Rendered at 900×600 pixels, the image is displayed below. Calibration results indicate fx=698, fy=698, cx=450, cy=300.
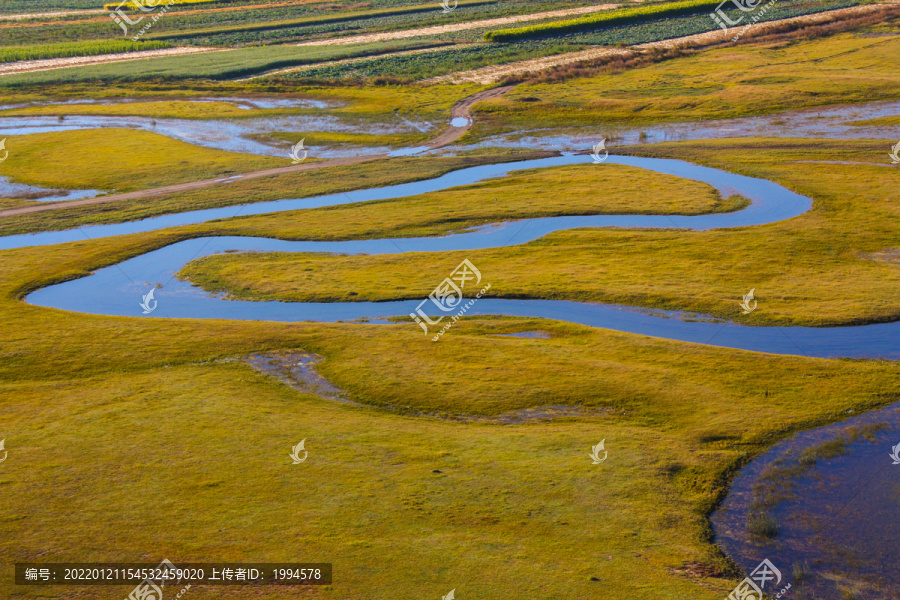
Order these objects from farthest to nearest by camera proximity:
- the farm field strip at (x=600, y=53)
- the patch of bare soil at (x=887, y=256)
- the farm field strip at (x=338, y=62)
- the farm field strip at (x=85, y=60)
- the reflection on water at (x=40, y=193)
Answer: the farm field strip at (x=85, y=60) → the farm field strip at (x=338, y=62) → the farm field strip at (x=600, y=53) → the reflection on water at (x=40, y=193) → the patch of bare soil at (x=887, y=256)

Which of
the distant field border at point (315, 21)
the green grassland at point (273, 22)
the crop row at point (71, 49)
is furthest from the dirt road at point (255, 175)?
the distant field border at point (315, 21)

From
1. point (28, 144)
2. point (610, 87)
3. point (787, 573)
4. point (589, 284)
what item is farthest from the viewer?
point (610, 87)

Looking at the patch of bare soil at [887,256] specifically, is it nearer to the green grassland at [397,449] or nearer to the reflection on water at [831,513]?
the green grassland at [397,449]

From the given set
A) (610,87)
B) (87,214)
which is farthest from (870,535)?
(610,87)

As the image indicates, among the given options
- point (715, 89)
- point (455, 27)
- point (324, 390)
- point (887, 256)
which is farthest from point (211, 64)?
point (887, 256)

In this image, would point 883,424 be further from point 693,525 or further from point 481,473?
point 481,473

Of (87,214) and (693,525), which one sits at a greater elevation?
(87,214)
